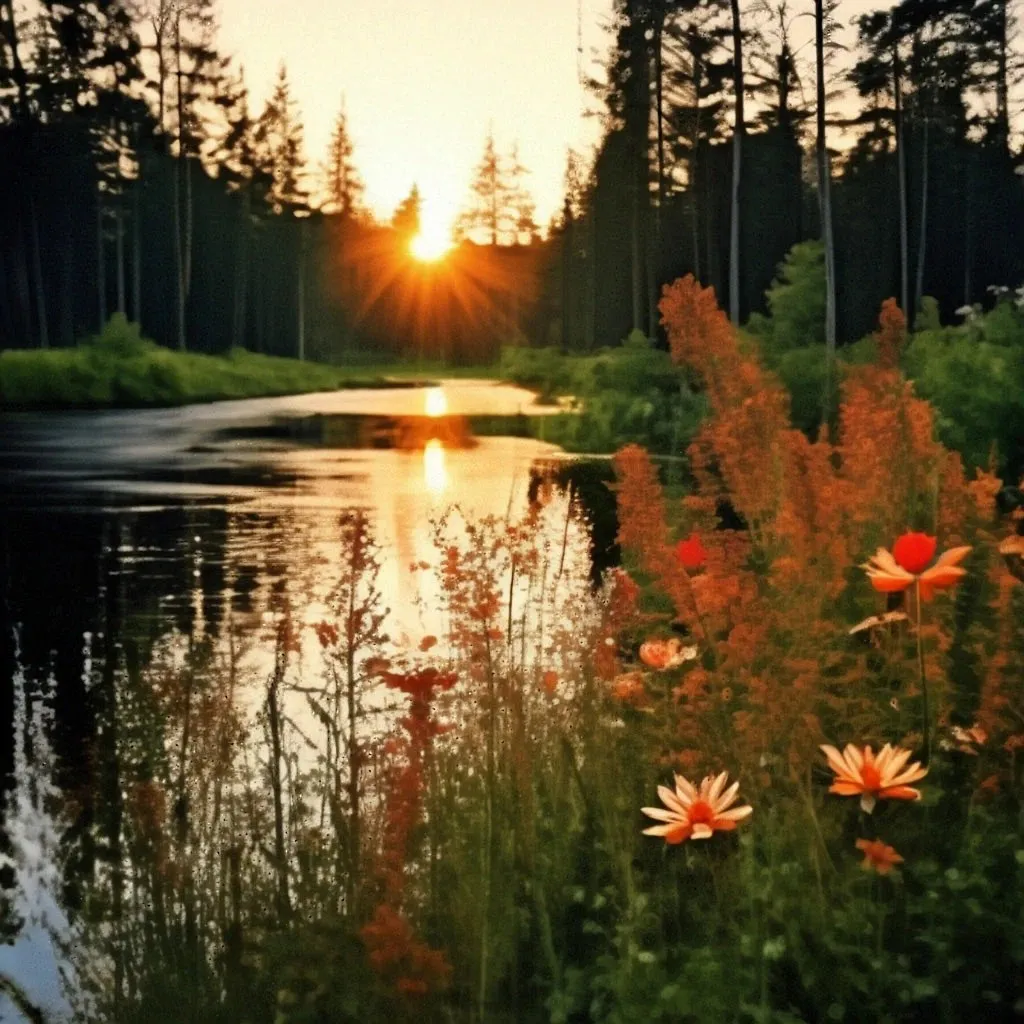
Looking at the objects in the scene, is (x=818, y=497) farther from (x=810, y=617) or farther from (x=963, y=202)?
(x=963, y=202)

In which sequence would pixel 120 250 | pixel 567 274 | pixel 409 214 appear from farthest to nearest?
pixel 409 214 → pixel 567 274 → pixel 120 250

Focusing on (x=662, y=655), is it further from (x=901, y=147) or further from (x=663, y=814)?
(x=901, y=147)

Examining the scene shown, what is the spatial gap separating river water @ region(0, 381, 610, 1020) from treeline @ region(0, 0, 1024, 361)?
8887 millimetres

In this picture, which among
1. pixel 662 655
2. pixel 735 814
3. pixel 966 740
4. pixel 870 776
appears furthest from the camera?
pixel 662 655

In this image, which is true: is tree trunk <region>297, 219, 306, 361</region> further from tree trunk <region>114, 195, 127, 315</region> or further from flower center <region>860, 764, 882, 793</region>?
flower center <region>860, 764, 882, 793</region>

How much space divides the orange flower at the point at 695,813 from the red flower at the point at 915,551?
0.58 meters

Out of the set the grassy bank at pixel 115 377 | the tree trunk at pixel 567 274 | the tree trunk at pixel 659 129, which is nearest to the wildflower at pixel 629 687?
the grassy bank at pixel 115 377

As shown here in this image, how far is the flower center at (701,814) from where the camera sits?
3.26m

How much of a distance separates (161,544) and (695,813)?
9727 millimetres

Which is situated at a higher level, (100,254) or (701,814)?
(100,254)

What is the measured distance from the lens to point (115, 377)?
1400 inches

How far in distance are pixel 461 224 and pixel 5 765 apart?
7335 centimetres

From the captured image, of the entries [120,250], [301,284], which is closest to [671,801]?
[120,250]

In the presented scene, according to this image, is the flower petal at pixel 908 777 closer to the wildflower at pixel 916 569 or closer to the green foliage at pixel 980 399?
the wildflower at pixel 916 569
